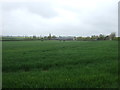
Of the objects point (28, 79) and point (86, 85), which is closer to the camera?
point (86, 85)

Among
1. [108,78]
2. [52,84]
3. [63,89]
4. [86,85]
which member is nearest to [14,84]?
[52,84]

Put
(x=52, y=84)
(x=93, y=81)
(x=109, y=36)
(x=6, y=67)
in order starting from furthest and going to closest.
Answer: (x=109, y=36), (x=6, y=67), (x=93, y=81), (x=52, y=84)

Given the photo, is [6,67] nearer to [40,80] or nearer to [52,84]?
[40,80]

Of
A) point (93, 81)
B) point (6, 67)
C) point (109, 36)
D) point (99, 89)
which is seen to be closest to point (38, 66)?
point (6, 67)

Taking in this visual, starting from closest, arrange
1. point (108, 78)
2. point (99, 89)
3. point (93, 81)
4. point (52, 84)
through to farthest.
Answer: point (99, 89), point (52, 84), point (93, 81), point (108, 78)

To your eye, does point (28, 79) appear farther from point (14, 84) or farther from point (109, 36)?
point (109, 36)

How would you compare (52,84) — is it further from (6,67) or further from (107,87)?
(6,67)

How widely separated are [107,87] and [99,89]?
14.4 inches

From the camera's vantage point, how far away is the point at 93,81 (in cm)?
592

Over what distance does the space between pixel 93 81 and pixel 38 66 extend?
4.40m

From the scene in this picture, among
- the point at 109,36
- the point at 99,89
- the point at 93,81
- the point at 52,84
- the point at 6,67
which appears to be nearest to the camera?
the point at 99,89

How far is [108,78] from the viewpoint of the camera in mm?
6359

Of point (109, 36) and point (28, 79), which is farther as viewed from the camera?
point (109, 36)

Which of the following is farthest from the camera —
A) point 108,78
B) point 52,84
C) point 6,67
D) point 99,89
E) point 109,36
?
point 109,36
